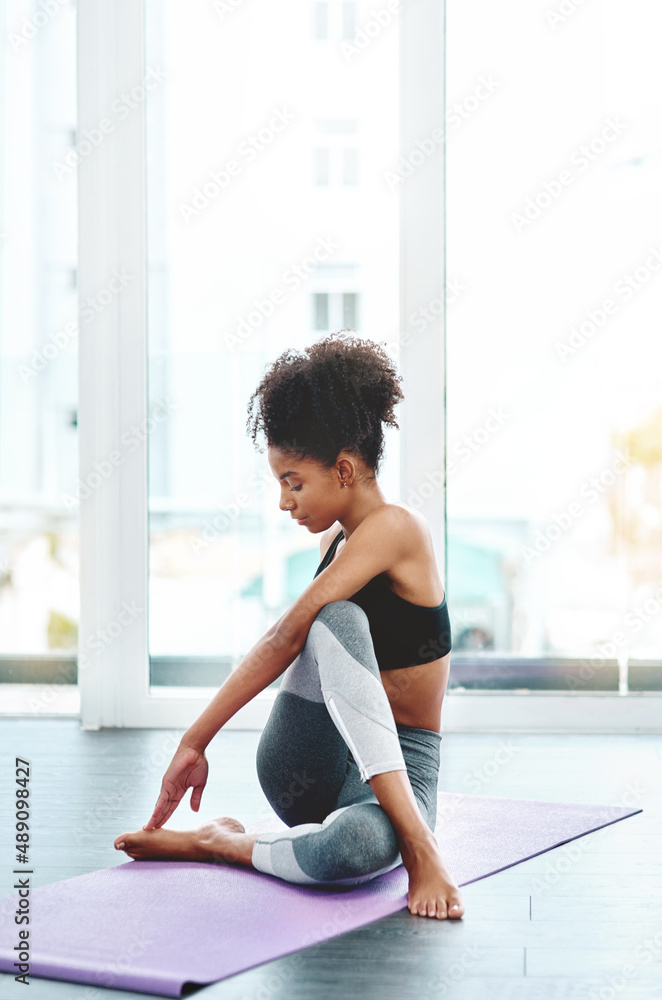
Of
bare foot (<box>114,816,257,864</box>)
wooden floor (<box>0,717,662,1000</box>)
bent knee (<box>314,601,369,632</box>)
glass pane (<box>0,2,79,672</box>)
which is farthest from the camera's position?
glass pane (<box>0,2,79,672</box>)

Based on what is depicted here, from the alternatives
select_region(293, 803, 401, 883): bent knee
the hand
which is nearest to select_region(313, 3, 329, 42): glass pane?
the hand

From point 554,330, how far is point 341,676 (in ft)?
5.13

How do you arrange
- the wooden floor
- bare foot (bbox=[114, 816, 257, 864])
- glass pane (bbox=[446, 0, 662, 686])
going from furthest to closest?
glass pane (bbox=[446, 0, 662, 686])
bare foot (bbox=[114, 816, 257, 864])
the wooden floor

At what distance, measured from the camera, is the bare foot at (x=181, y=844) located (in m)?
1.65

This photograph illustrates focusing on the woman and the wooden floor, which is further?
the woman

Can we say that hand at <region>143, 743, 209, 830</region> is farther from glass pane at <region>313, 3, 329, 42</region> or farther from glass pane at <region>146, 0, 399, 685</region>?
glass pane at <region>313, 3, 329, 42</region>

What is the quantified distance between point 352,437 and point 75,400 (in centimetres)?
142

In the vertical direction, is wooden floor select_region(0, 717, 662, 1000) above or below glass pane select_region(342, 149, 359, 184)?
below

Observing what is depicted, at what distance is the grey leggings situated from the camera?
1.48 metres

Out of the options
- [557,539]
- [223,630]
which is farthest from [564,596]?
[223,630]

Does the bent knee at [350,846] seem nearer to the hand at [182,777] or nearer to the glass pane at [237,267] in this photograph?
the hand at [182,777]

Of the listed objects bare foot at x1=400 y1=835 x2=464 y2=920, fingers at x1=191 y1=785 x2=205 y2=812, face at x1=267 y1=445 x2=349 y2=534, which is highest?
face at x1=267 y1=445 x2=349 y2=534

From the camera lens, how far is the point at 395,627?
5.57 ft

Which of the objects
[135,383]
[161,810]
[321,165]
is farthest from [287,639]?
[321,165]
